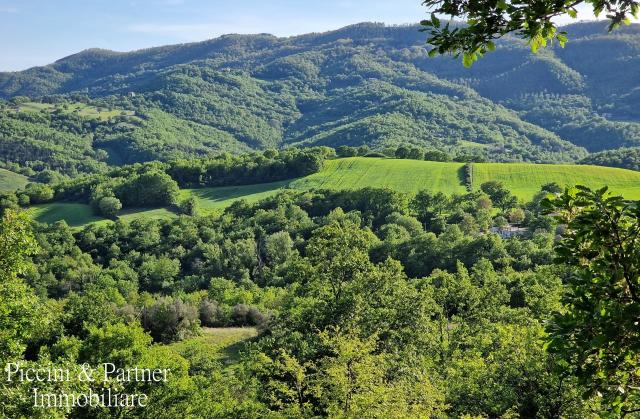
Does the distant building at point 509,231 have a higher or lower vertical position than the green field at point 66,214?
lower

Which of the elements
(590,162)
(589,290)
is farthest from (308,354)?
(590,162)

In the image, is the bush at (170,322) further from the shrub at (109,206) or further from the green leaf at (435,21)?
the shrub at (109,206)

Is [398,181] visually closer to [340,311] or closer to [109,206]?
[109,206]

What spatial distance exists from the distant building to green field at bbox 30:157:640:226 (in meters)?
23.0

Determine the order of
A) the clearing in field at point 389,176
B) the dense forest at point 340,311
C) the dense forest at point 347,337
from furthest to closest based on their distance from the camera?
the clearing in field at point 389,176 < the dense forest at point 347,337 < the dense forest at point 340,311

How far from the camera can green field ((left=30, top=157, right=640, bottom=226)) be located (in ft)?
412

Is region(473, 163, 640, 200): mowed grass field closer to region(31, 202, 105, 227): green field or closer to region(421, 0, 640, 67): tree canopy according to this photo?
region(31, 202, 105, 227): green field

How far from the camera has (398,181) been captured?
136375 millimetres

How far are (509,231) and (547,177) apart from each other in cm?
3959

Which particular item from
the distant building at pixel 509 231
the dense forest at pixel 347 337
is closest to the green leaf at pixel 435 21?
the dense forest at pixel 347 337

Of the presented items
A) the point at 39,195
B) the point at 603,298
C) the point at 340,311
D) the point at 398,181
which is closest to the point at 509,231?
the point at 398,181

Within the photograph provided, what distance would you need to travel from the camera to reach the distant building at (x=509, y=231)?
9361cm

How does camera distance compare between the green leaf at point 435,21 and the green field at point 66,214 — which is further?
the green field at point 66,214

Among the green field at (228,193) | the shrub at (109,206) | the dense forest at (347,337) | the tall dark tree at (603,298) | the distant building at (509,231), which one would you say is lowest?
the distant building at (509,231)
